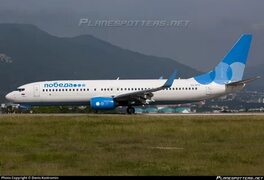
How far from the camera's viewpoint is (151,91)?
43.7 metres

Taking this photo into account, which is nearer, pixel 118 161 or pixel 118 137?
pixel 118 161

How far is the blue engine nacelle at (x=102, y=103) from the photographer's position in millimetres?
43406

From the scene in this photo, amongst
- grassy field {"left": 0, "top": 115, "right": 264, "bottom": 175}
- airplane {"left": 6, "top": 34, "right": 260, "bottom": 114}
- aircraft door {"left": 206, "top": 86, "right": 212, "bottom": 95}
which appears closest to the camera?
grassy field {"left": 0, "top": 115, "right": 264, "bottom": 175}

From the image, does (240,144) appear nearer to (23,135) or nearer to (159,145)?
(159,145)

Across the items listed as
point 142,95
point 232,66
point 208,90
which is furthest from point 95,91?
point 232,66

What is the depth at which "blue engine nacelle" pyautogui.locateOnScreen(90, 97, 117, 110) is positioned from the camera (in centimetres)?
4341

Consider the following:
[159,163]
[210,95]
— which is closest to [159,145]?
[159,163]

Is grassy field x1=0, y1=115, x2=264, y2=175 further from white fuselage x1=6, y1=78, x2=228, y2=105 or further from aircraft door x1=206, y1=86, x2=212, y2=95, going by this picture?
aircraft door x1=206, y1=86, x2=212, y2=95

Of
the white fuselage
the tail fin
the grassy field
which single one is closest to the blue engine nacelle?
the white fuselage

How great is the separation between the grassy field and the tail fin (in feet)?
62.2

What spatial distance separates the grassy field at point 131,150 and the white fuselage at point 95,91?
16722 millimetres

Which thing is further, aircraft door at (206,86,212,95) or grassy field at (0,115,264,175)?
aircraft door at (206,86,212,95)

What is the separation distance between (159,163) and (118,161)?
135cm

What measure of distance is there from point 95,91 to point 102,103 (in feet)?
8.79
